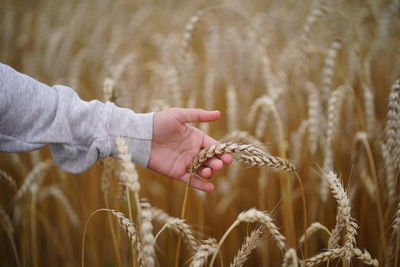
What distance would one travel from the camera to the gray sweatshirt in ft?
2.79

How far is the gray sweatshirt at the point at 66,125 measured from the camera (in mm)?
849

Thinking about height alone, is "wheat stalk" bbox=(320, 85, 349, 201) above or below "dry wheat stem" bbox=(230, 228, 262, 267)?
above

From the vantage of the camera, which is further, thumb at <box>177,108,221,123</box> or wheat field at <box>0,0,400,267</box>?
thumb at <box>177,108,221,123</box>

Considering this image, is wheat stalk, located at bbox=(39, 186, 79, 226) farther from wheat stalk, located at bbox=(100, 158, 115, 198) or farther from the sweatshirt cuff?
the sweatshirt cuff

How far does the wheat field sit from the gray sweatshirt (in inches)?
3.8

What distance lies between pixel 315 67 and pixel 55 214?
2067 mm

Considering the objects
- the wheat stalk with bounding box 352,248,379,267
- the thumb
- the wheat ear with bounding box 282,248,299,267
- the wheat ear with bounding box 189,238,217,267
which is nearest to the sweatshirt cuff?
the thumb

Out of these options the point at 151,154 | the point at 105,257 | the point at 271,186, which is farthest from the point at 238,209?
the point at 151,154

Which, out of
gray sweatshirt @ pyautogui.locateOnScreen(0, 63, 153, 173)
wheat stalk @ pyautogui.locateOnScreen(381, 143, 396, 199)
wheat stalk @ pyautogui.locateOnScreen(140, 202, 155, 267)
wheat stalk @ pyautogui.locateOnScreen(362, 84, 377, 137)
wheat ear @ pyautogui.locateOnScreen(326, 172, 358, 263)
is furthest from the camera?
wheat stalk @ pyautogui.locateOnScreen(362, 84, 377, 137)

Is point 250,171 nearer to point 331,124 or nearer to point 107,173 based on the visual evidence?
point 331,124

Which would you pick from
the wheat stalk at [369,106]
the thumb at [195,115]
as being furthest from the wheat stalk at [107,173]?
the wheat stalk at [369,106]

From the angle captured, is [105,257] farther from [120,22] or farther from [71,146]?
[120,22]

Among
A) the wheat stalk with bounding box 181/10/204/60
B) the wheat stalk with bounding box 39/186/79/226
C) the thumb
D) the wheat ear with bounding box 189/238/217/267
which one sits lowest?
the wheat stalk with bounding box 39/186/79/226

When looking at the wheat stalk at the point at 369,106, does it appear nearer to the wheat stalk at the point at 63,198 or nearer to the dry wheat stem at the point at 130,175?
the dry wheat stem at the point at 130,175
